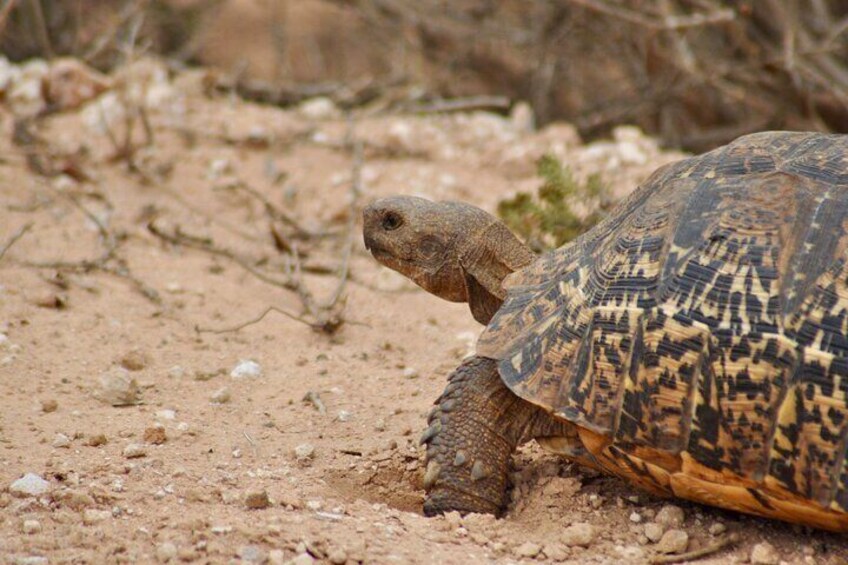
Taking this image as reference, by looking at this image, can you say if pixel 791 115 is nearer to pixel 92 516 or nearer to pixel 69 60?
pixel 69 60

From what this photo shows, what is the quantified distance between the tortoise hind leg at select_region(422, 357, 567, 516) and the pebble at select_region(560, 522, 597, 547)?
0.30 m

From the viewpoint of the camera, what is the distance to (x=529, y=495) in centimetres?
304

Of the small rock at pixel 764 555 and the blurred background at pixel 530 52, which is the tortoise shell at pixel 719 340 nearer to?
the small rock at pixel 764 555

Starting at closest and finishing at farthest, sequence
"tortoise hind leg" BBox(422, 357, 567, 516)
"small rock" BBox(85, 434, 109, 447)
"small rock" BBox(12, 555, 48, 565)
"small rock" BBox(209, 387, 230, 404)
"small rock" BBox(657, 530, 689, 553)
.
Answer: "small rock" BBox(12, 555, 48, 565) < "small rock" BBox(657, 530, 689, 553) < "tortoise hind leg" BBox(422, 357, 567, 516) < "small rock" BBox(85, 434, 109, 447) < "small rock" BBox(209, 387, 230, 404)

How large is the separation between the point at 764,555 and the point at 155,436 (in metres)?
1.74

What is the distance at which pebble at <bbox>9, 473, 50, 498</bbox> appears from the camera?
8.77 feet

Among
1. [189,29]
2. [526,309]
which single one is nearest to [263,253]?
[526,309]

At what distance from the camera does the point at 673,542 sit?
2672 millimetres

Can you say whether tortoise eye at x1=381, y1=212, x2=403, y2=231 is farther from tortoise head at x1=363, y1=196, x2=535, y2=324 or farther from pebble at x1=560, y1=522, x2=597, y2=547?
pebble at x1=560, y1=522, x2=597, y2=547

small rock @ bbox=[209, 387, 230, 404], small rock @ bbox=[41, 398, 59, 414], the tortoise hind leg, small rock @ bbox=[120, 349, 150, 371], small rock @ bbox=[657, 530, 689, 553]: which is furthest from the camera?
small rock @ bbox=[120, 349, 150, 371]

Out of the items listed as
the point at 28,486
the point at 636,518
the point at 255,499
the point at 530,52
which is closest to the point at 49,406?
the point at 28,486

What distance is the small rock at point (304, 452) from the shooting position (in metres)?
3.13

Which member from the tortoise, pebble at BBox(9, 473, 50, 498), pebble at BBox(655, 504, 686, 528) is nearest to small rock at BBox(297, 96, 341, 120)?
the tortoise

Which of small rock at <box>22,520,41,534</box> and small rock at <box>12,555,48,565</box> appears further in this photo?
small rock at <box>22,520,41,534</box>
